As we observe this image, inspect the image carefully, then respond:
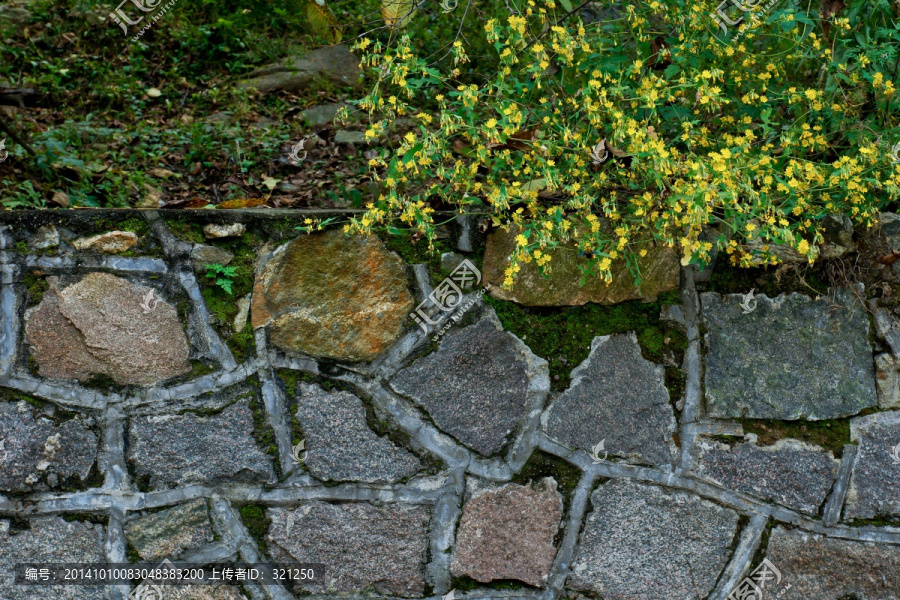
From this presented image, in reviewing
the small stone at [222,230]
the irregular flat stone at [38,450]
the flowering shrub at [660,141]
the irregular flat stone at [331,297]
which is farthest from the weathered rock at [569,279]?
the irregular flat stone at [38,450]

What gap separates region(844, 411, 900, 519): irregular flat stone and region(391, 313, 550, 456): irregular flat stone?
1.17 m

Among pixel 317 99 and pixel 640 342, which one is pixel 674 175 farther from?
pixel 317 99

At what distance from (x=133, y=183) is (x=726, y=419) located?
98.0 inches

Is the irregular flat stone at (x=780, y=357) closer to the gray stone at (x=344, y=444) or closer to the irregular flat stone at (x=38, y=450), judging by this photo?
the gray stone at (x=344, y=444)

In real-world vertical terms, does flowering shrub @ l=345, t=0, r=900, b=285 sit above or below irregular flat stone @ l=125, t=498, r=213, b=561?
above

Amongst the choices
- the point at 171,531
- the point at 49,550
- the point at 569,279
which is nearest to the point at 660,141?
the point at 569,279

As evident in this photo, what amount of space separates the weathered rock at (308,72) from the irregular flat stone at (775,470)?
103 inches

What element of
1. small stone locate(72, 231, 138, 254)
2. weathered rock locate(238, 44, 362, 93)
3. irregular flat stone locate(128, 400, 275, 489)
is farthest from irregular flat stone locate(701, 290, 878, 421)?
weathered rock locate(238, 44, 362, 93)

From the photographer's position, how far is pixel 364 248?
2240 mm

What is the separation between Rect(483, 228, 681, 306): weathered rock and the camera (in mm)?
2282

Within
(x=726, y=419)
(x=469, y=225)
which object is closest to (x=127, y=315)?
(x=469, y=225)

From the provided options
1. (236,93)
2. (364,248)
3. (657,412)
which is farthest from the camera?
(236,93)

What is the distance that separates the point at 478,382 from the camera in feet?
7.63

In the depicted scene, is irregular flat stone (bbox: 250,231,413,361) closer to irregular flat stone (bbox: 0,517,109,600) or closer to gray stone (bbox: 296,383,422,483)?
gray stone (bbox: 296,383,422,483)
